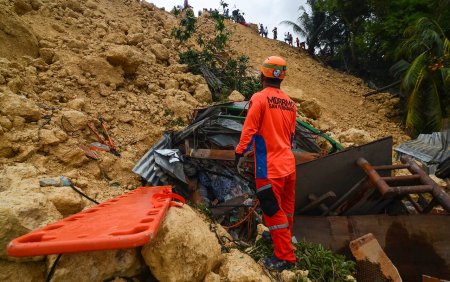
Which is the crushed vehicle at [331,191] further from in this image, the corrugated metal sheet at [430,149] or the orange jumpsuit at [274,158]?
the corrugated metal sheet at [430,149]

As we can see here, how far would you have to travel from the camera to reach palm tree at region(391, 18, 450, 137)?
9023mm

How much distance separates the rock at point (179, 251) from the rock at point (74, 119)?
303cm

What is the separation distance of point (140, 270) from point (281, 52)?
1495 centimetres

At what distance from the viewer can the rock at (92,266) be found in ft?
4.60

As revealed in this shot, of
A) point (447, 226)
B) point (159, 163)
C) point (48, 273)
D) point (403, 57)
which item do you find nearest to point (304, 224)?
point (447, 226)

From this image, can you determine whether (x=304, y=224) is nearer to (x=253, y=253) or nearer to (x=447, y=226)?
(x=253, y=253)

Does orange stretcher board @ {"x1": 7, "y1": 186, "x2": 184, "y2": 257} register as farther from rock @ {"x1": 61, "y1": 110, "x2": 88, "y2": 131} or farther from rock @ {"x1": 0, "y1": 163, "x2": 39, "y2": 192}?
rock @ {"x1": 61, "y1": 110, "x2": 88, "y2": 131}

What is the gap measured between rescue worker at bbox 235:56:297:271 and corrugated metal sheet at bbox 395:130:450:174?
4406mm

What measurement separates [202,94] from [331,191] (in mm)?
3932

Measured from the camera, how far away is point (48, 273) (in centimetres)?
143

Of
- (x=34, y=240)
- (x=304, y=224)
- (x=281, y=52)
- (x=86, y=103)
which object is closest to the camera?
(x=34, y=240)

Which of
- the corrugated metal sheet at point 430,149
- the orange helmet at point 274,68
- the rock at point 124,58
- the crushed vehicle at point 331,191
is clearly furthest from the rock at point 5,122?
the corrugated metal sheet at point 430,149

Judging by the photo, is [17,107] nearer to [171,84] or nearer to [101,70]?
[101,70]

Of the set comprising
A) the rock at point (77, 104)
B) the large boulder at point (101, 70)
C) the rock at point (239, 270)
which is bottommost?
the rock at point (239, 270)
